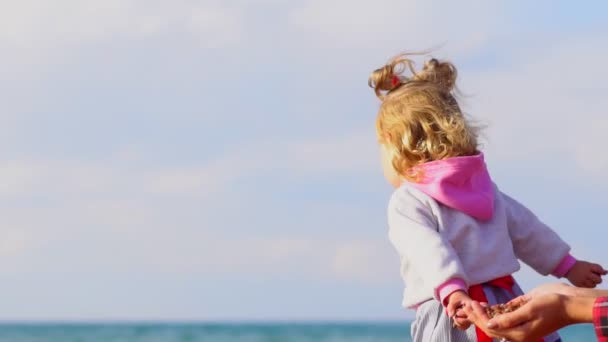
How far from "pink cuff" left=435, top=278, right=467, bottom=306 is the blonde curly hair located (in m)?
0.43

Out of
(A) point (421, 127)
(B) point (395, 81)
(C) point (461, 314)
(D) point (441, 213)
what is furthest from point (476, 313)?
(B) point (395, 81)

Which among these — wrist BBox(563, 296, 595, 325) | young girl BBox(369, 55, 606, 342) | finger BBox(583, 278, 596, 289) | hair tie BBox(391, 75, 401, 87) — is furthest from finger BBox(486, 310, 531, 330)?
hair tie BBox(391, 75, 401, 87)

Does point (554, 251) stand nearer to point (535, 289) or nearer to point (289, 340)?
point (535, 289)

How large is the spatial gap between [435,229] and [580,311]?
69cm

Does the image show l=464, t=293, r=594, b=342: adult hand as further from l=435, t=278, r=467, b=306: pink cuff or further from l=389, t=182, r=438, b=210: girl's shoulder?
l=389, t=182, r=438, b=210: girl's shoulder

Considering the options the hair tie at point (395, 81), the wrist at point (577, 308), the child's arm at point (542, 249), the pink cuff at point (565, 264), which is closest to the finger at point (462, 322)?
the wrist at point (577, 308)

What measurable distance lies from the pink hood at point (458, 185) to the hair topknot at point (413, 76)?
385 mm

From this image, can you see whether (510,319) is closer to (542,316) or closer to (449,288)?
(542,316)

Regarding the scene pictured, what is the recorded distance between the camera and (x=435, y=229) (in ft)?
12.5

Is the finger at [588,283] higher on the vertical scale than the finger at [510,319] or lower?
higher

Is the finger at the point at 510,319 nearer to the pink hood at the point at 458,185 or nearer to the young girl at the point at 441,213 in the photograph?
the young girl at the point at 441,213

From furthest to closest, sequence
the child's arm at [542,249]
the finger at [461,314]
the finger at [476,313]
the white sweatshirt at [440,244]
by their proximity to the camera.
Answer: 1. the child's arm at [542,249]
2. the white sweatshirt at [440,244]
3. the finger at [461,314]
4. the finger at [476,313]

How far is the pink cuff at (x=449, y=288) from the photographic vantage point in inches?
141

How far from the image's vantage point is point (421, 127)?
3.93m
